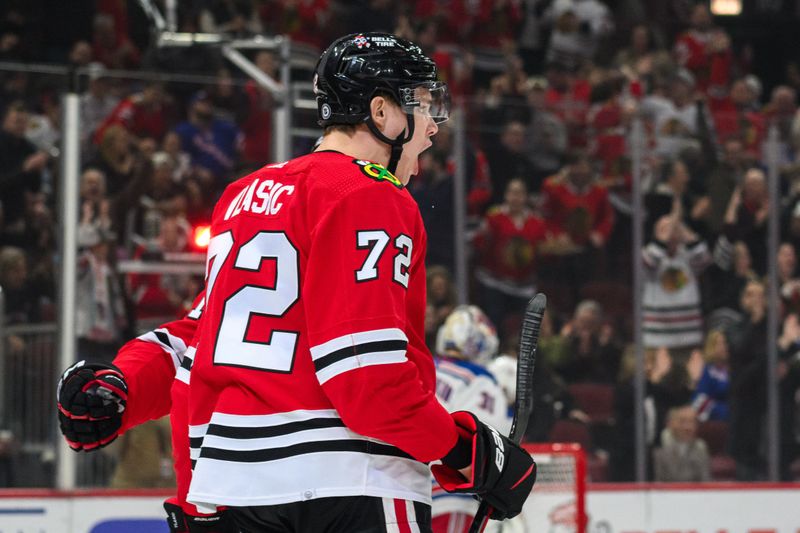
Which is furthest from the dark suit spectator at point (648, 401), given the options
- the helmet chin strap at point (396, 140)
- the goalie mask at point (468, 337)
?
the helmet chin strap at point (396, 140)

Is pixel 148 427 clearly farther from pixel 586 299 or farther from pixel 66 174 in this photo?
pixel 586 299

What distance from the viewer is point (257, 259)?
1.94 m

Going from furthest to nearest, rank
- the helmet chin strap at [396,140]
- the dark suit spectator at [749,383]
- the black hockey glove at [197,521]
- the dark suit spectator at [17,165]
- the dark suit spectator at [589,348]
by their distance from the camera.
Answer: the dark suit spectator at [749,383]
the dark suit spectator at [589,348]
the dark suit spectator at [17,165]
the black hockey glove at [197,521]
the helmet chin strap at [396,140]

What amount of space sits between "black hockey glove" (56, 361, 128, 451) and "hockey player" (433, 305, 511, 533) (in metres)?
2.38

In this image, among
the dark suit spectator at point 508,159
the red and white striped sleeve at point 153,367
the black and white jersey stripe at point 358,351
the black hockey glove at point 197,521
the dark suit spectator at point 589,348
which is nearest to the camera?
the black and white jersey stripe at point 358,351

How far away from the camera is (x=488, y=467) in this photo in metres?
1.97

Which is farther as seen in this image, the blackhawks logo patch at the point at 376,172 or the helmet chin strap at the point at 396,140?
the helmet chin strap at the point at 396,140

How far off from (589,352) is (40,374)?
227 centimetres

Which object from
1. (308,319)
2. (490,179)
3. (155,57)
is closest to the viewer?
(308,319)

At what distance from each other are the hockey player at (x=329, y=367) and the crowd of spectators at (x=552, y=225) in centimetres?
282

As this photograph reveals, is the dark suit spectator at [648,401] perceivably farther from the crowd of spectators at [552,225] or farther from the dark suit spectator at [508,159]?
the dark suit spectator at [508,159]

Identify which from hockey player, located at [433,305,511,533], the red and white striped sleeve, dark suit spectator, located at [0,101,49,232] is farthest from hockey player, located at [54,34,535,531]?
dark suit spectator, located at [0,101,49,232]

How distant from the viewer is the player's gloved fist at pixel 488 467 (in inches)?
77.0

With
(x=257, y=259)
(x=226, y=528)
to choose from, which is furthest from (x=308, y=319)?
(x=226, y=528)
